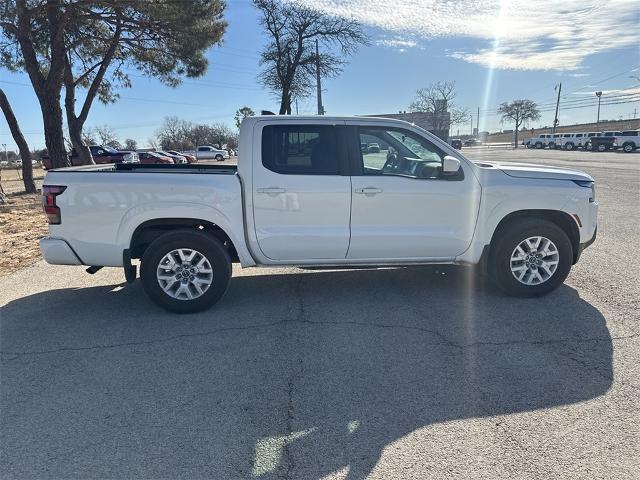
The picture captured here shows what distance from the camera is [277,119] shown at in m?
4.68

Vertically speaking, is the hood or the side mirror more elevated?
the side mirror

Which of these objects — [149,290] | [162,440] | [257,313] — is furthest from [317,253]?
[162,440]

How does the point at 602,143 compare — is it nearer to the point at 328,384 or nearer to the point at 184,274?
the point at 184,274

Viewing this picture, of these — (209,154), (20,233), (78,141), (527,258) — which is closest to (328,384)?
(527,258)

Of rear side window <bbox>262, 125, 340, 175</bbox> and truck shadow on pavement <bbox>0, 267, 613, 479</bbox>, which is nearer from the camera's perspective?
truck shadow on pavement <bbox>0, 267, 613, 479</bbox>

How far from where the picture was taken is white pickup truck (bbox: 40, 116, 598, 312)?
14.6 feet

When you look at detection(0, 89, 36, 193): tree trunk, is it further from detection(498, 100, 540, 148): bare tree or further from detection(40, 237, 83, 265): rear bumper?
detection(498, 100, 540, 148): bare tree

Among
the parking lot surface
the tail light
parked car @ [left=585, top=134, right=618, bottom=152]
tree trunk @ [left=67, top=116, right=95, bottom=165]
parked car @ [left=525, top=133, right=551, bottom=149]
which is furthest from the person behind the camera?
parked car @ [left=525, top=133, right=551, bottom=149]

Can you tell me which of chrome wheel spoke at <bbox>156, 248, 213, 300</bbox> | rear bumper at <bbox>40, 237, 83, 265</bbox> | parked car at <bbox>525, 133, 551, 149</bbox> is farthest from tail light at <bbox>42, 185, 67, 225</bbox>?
parked car at <bbox>525, 133, 551, 149</bbox>

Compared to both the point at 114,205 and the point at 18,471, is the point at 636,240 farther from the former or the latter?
the point at 18,471

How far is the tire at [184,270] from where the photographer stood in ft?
14.7

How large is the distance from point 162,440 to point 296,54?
27516 millimetres

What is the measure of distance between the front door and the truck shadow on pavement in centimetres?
64

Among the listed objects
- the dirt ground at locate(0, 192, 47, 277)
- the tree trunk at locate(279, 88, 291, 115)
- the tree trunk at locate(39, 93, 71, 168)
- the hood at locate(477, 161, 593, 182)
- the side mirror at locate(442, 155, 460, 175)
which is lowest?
the dirt ground at locate(0, 192, 47, 277)
